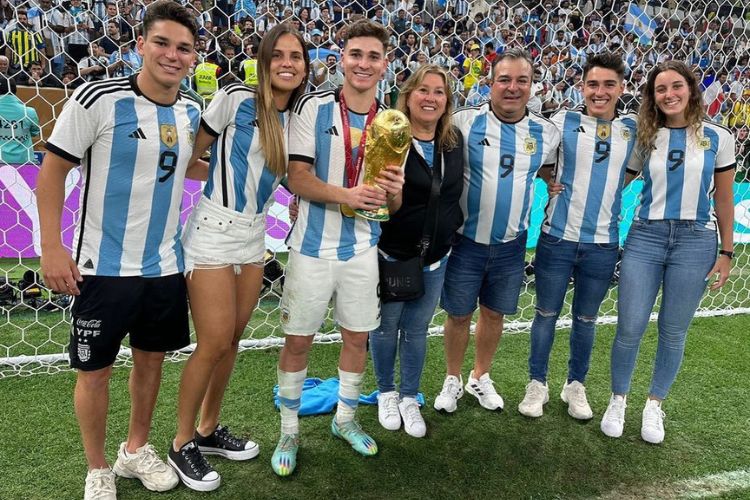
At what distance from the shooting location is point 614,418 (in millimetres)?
2488

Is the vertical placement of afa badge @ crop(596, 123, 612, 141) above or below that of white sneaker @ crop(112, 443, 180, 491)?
above

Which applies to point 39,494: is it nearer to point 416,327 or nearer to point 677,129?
point 416,327

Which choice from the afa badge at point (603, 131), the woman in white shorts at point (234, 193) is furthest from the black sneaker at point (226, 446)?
the afa badge at point (603, 131)

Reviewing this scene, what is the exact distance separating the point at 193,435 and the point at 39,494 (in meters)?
0.53

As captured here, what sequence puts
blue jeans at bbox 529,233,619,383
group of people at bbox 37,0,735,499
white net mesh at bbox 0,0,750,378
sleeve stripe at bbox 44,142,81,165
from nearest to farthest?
sleeve stripe at bbox 44,142,81,165 → group of people at bbox 37,0,735,499 → blue jeans at bbox 529,233,619,383 → white net mesh at bbox 0,0,750,378

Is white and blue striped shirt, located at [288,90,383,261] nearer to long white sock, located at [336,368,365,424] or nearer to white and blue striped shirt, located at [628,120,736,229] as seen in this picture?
long white sock, located at [336,368,365,424]

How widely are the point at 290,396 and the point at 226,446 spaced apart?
1.13 ft

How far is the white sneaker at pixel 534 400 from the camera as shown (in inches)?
103

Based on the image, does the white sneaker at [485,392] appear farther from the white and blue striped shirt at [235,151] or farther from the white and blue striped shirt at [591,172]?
the white and blue striped shirt at [235,151]

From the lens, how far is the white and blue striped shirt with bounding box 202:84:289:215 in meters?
1.83

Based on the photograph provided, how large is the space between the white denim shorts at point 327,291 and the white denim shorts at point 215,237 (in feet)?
0.71

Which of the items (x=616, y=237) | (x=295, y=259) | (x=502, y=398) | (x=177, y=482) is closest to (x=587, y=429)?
(x=502, y=398)

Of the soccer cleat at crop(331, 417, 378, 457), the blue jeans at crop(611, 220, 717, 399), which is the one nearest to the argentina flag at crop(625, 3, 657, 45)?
the blue jeans at crop(611, 220, 717, 399)

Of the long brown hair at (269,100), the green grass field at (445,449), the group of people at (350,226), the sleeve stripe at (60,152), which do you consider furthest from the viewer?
the green grass field at (445,449)
